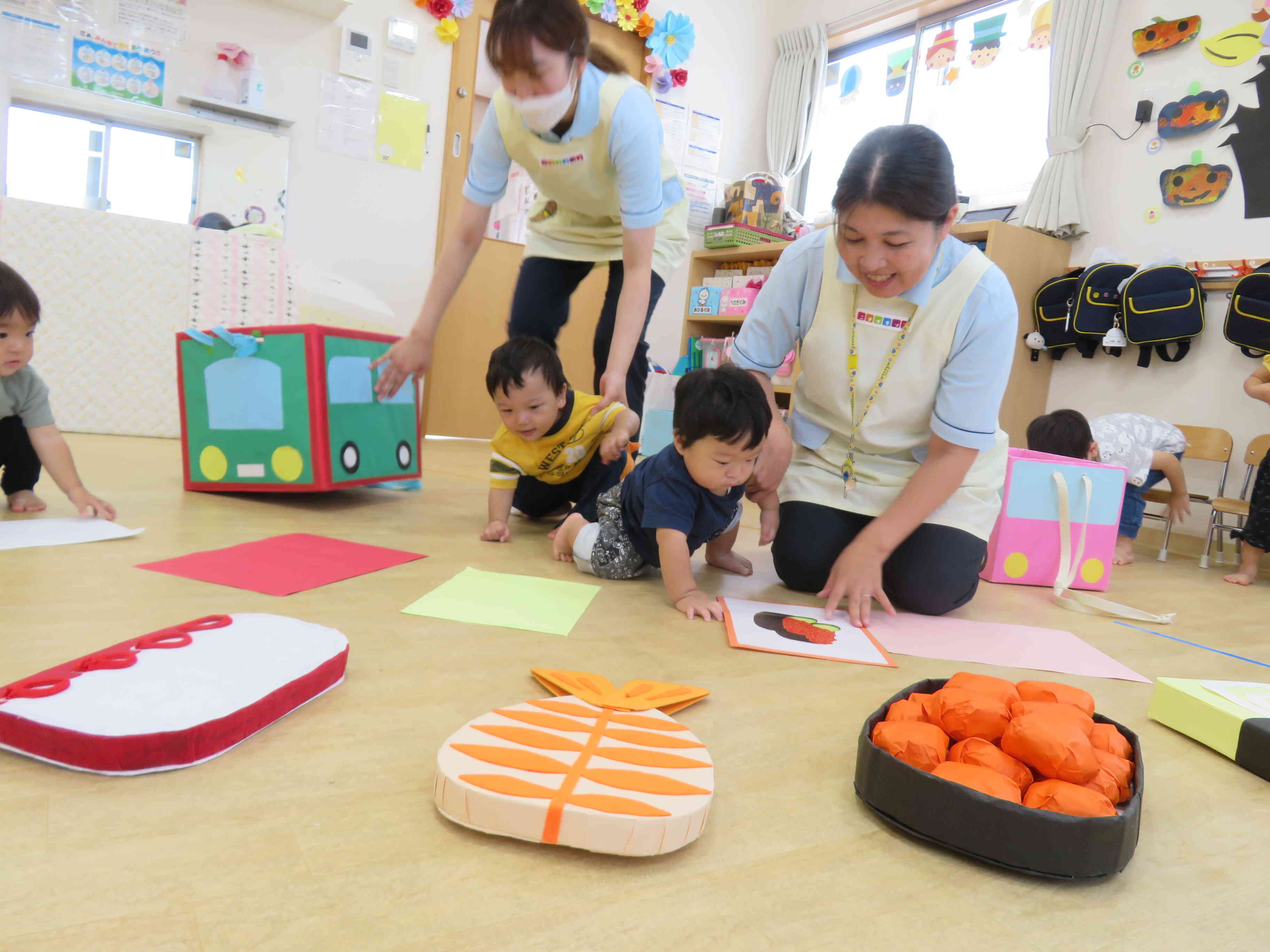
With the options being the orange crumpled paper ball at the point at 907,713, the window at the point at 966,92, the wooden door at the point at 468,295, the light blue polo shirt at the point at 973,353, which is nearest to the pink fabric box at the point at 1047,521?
the light blue polo shirt at the point at 973,353

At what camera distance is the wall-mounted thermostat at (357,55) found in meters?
3.41

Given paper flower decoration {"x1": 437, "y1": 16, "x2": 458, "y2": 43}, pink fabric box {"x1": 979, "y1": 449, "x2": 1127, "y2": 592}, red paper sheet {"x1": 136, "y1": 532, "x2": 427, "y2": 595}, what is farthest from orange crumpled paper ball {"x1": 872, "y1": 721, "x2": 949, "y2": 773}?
paper flower decoration {"x1": 437, "y1": 16, "x2": 458, "y2": 43}

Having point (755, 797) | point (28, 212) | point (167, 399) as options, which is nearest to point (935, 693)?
point (755, 797)

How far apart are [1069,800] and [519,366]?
119cm

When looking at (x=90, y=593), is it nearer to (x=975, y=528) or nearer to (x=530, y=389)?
(x=530, y=389)

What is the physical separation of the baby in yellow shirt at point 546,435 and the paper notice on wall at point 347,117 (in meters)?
2.24

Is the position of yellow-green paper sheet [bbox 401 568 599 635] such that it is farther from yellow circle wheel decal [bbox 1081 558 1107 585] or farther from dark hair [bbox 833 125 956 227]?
yellow circle wheel decal [bbox 1081 558 1107 585]

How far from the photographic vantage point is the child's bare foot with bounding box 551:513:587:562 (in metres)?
1.55

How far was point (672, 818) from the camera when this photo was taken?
0.56 meters

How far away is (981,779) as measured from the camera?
24.8 inches

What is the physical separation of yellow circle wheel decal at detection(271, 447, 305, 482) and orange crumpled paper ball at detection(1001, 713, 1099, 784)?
1577mm

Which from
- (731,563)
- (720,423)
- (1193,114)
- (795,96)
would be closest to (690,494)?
(720,423)

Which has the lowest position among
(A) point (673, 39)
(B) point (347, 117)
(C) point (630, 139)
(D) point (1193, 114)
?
(C) point (630, 139)

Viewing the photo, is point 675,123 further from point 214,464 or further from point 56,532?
point 56,532
